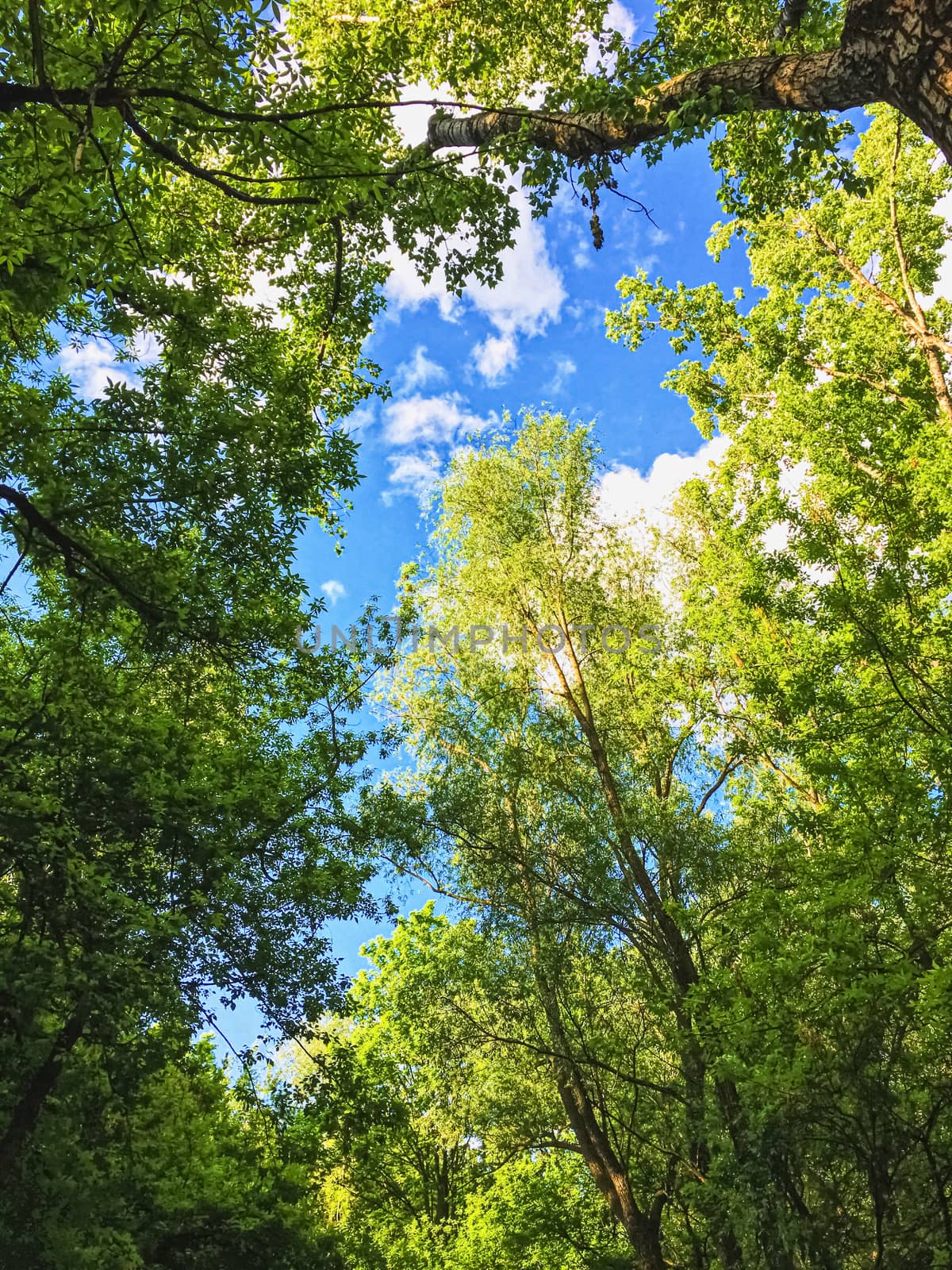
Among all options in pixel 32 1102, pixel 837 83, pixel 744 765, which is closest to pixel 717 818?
pixel 744 765

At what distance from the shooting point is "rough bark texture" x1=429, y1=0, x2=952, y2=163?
318cm

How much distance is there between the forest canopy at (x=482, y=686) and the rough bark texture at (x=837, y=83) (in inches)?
1.0

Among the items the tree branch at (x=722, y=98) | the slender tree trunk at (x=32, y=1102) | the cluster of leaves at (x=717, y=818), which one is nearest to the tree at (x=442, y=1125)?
the cluster of leaves at (x=717, y=818)

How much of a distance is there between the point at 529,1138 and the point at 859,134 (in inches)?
753

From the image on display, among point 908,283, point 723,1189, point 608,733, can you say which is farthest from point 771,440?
point 723,1189

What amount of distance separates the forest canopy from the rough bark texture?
0.08 feet

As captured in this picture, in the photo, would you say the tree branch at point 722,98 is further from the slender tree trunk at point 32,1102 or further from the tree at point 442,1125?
the tree at point 442,1125

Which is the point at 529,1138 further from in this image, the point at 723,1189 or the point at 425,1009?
the point at 723,1189

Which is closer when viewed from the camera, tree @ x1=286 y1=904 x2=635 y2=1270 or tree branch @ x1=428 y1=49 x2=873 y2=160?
tree branch @ x1=428 y1=49 x2=873 y2=160

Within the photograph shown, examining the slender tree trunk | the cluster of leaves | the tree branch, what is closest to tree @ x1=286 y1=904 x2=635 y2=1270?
the cluster of leaves

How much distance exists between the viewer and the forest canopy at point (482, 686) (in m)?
5.09

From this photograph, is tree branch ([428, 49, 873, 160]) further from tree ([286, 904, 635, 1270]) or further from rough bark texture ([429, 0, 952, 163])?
tree ([286, 904, 635, 1270])

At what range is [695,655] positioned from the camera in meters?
16.2

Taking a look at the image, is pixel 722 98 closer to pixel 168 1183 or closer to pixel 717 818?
pixel 717 818
